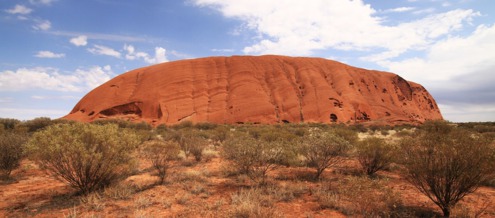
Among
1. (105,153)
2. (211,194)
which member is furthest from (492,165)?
(105,153)

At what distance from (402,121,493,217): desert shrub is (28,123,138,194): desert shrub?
22.8 feet

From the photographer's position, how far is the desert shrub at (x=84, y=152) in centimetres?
630

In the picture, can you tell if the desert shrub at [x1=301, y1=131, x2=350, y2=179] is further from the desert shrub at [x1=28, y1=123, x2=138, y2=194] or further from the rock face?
the rock face

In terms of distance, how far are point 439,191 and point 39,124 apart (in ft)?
101

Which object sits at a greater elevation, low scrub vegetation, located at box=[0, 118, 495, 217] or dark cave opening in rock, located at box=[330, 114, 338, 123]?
dark cave opening in rock, located at box=[330, 114, 338, 123]

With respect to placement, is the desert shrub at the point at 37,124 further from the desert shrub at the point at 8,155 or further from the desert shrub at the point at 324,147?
the desert shrub at the point at 324,147

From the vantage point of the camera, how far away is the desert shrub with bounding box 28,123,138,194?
20.7ft

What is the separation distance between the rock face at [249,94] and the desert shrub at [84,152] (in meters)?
34.8

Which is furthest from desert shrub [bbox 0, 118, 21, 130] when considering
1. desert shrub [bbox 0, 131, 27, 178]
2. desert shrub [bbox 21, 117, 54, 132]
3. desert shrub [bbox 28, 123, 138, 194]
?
desert shrub [bbox 28, 123, 138, 194]

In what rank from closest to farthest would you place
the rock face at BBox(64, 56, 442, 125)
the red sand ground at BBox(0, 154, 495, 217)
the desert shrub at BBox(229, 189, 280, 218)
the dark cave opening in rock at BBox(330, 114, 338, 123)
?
the desert shrub at BBox(229, 189, 280, 218) < the red sand ground at BBox(0, 154, 495, 217) < the dark cave opening in rock at BBox(330, 114, 338, 123) < the rock face at BBox(64, 56, 442, 125)

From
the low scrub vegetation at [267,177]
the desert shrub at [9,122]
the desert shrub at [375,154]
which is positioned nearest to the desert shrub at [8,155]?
the low scrub vegetation at [267,177]

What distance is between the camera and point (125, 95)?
4881 centimetres

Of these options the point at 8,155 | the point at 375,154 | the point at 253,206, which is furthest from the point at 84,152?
the point at 375,154

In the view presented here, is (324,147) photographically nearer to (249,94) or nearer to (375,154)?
(375,154)
